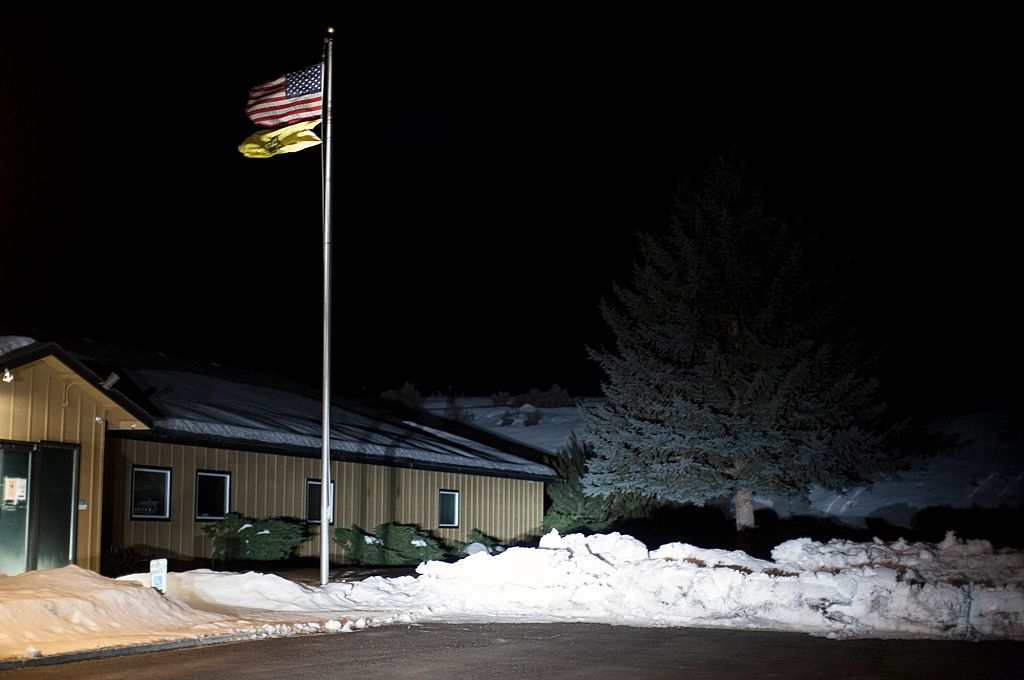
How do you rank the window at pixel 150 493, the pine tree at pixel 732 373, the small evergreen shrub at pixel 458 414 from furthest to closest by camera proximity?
the small evergreen shrub at pixel 458 414
the pine tree at pixel 732 373
the window at pixel 150 493

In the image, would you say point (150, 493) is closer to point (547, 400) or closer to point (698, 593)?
point (698, 593)

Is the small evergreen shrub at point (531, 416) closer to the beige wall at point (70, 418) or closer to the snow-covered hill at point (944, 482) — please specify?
the snow-covered hill at point (944, 482)

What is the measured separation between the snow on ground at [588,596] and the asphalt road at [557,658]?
32.2 inches

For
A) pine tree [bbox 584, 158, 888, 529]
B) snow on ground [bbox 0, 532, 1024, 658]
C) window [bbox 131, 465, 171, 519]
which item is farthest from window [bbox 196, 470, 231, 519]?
pine tree [bbox 584, 158, 888, 529]

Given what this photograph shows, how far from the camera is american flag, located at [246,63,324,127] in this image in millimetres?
18203

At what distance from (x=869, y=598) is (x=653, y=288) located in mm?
14510

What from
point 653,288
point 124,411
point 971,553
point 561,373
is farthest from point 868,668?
point 561,373

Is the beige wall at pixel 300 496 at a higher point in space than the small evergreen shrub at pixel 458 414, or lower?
lower

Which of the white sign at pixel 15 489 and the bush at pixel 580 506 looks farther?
the bush at pixel 580 506

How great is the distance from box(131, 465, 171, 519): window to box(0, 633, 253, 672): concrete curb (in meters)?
8.08

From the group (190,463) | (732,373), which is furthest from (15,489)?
(732,373)

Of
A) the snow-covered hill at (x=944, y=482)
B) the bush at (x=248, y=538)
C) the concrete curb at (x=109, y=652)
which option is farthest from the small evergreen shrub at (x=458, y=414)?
the concrete curb at (x=109, y=652)

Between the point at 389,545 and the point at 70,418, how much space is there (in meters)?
9.05

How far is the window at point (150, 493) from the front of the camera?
65.9 feet
